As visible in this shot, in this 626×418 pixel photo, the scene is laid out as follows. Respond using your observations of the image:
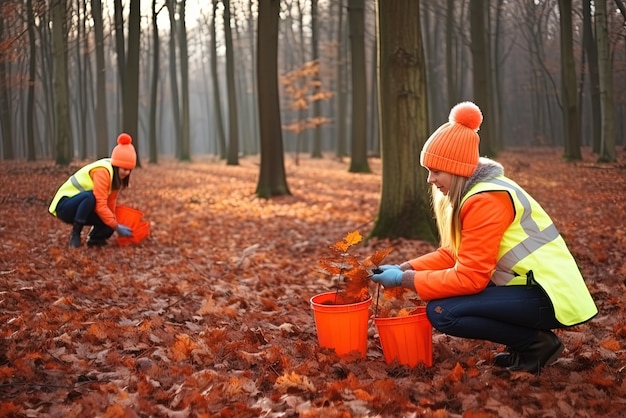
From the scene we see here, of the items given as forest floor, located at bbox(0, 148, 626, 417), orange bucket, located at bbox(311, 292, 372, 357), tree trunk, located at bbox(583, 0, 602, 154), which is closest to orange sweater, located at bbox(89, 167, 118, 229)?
forest floor, located at bbox(0, 148, 626, 417)

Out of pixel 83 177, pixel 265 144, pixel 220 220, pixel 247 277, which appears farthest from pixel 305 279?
pixel 265 144

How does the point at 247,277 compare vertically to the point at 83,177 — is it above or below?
below

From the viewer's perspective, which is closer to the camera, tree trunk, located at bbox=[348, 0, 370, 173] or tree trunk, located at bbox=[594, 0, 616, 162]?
tree trunk, located at bbox=[594, 0, 616, 162]

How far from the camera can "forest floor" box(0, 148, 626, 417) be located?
2918 mm

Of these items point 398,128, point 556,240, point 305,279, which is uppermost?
point 398,128

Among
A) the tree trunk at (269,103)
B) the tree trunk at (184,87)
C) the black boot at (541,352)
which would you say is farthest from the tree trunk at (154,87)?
the black boot at (541,352)

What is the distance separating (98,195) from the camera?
289 inches

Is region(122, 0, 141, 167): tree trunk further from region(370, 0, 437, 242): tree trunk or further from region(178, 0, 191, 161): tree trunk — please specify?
region(370, 0, 437, 242): tree trunk

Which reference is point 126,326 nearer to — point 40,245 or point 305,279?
point 305,279

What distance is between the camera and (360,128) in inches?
748

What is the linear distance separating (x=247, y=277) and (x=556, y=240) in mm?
3799

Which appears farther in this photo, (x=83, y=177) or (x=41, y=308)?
(x=83, y=177)

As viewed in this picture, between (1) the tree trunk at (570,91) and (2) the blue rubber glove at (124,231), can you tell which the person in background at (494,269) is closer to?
(2) the blue rubber glove at (124,231)

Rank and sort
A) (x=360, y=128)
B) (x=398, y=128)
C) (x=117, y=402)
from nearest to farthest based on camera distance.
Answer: (x=117, y=402) → (x=398, y=128) → (x=360, y=128)
